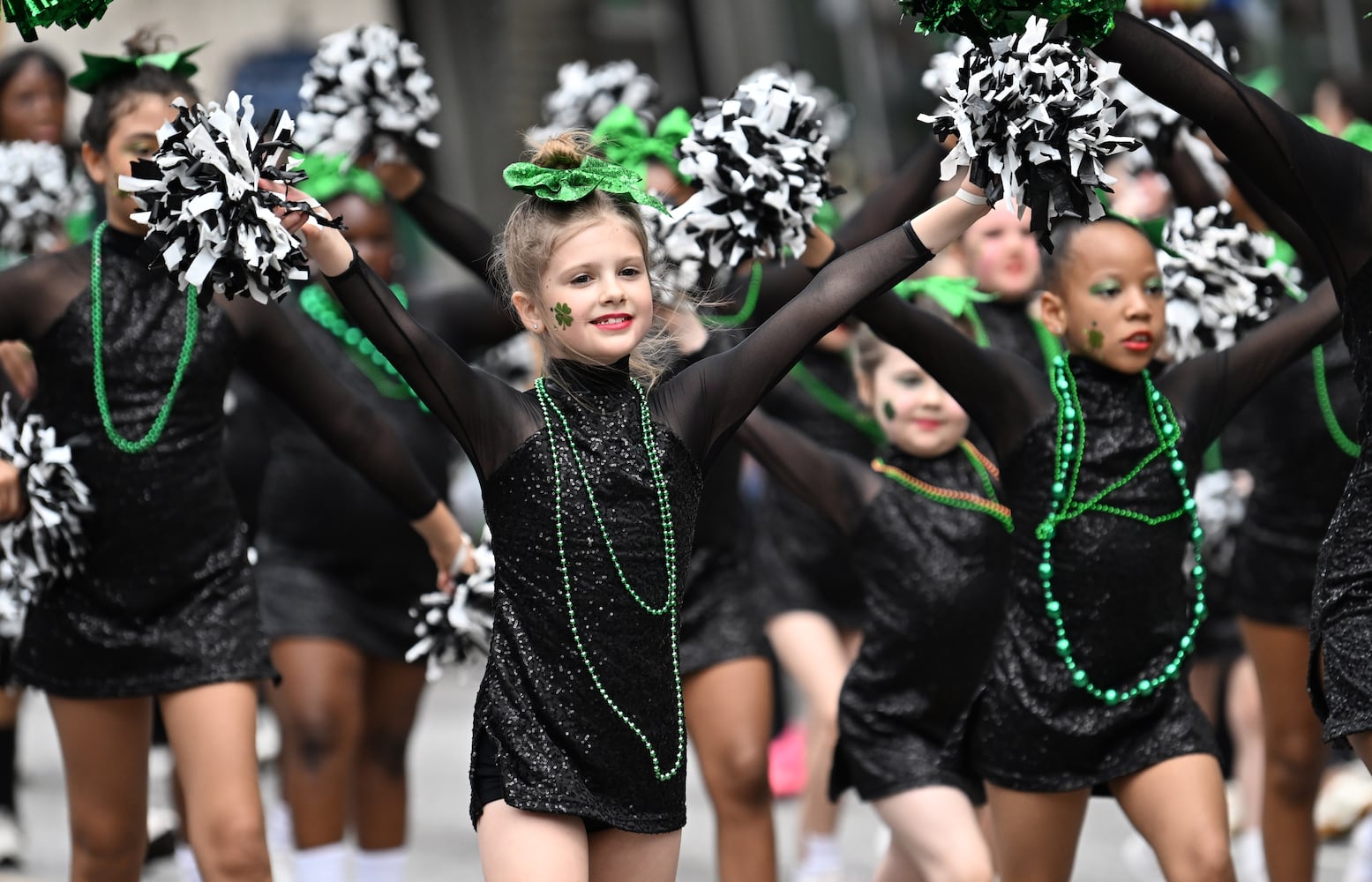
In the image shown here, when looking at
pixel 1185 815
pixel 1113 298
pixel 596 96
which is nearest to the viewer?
pixel 1185 815

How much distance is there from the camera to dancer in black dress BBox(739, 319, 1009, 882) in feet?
17.7

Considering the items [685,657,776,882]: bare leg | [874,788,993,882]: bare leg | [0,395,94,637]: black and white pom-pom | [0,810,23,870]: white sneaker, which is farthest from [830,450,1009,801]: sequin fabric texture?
[0,810,23,870]: white sneaker

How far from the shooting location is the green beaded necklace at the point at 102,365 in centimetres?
479

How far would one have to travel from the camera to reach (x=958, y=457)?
5555mm

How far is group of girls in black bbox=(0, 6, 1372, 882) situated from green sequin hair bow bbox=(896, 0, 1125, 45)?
0.10m

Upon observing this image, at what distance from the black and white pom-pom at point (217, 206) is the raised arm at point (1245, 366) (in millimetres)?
2029

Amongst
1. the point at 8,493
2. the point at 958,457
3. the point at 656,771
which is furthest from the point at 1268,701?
the point at 8,493

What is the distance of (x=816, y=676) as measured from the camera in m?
6.57

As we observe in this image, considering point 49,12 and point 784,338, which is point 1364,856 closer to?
point 784,338

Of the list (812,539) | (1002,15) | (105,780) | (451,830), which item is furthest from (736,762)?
(451,830)

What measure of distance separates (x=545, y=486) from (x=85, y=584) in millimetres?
1557

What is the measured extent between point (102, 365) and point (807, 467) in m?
1.79

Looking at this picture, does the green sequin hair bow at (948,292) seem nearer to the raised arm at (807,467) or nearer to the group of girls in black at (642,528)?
the group of girls in black at (642,528)

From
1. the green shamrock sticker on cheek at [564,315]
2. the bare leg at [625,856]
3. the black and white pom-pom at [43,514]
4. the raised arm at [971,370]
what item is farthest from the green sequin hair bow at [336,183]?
the bare leg at [625,856]
